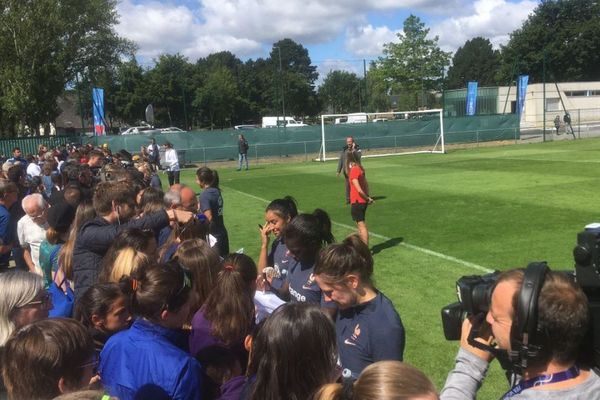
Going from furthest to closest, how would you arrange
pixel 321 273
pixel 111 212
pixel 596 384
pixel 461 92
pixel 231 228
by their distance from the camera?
pixel 461 92, pixel 231 228, pixel 111 212, pixel 321 273, pixel 596 384

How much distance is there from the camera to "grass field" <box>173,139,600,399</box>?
7414 mm

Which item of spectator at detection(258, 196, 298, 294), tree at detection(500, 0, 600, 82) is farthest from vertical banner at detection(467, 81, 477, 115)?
tree at detection(500, 0, 600, 82)

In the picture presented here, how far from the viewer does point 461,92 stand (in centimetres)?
5084

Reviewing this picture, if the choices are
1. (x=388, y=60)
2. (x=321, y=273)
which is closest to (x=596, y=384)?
(x=321, y=273)

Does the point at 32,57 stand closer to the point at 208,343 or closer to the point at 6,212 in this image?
the point at 6,212

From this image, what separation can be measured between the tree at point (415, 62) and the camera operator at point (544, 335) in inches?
2978

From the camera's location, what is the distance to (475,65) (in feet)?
418

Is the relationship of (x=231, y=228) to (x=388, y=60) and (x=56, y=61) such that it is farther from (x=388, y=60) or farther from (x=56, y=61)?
(x=388, y=60)

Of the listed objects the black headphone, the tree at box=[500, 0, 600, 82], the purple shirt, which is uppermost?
the tree at box=[500, 0, 600, 82]

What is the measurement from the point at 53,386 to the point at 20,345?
23 cm

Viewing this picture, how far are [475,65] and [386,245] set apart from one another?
126313mm

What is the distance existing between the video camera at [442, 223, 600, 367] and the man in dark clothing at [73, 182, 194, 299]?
3.37 meters

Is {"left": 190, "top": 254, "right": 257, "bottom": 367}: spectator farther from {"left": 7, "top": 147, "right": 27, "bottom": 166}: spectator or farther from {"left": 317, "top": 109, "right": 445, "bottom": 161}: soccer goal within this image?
{"left": 317, "top": 109, "right": 445, "bottom": 161}: soccer goal

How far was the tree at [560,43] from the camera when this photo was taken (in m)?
A: 90.7
